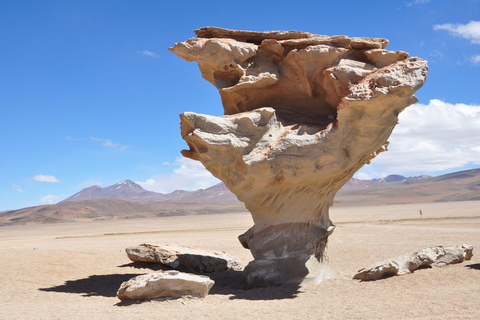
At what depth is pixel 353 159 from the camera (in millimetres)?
8953

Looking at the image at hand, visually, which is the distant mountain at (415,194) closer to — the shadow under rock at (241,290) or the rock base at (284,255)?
the shadow under rock at (241,290)

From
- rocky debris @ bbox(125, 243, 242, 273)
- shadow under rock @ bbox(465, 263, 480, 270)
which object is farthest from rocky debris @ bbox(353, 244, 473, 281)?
rocky debris @ bbox(125, 243, 242, 273)

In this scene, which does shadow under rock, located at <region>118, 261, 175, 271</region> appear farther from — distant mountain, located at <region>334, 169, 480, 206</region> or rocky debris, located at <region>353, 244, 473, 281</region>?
distant mountain, located at <region>334, 169, 480, 206</region>

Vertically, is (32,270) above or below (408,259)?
above

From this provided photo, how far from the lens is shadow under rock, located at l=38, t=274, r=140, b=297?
29.5 feet

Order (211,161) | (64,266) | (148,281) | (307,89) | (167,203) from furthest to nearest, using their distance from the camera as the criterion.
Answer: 1. (167,203)
2. (64,266)
3. (307,89)
4. (211,161)
5. (148,281)

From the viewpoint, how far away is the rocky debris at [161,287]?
763 cm

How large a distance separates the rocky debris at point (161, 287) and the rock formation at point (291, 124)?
1.73 meters

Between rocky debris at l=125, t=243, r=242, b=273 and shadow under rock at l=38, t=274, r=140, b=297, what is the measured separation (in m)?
1.42

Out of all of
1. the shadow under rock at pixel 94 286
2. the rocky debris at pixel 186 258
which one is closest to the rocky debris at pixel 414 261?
the rocky debris at pixel 186 258

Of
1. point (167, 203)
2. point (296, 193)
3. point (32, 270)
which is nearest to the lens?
point (296, 193)

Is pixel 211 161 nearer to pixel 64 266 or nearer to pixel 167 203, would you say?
pixel 64 266

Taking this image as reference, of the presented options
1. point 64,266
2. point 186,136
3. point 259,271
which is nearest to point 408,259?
point 259,271

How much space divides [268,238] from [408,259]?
A: 140 inches
